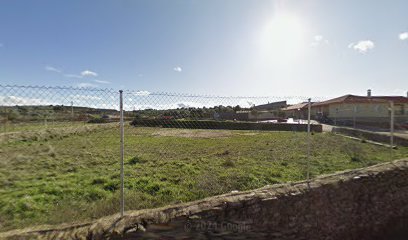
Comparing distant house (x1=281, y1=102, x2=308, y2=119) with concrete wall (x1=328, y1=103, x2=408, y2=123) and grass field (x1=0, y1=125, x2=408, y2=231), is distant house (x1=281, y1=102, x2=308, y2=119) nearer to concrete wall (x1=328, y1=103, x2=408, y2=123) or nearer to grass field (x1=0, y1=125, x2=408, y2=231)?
concrete wall (x1=328, y1=103, x2=408, y2=123)

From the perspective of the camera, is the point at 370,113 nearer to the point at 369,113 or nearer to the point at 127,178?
the point at 369,113

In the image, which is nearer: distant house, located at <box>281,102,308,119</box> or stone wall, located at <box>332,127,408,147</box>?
stone wall, located at <box>332,127,408,147</box>

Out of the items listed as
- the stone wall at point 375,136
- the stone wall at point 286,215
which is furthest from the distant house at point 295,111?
the stone wall at point 286,215

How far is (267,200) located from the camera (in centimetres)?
378

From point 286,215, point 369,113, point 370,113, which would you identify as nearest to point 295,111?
point 369,113

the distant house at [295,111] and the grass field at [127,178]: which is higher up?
the distant house at [295,111]

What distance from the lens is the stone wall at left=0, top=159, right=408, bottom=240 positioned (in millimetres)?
3256

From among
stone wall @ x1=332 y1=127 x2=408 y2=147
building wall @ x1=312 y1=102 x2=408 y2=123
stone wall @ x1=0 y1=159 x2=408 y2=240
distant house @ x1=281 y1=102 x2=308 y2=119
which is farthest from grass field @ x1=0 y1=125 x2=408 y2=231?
building wall @ x1=312 y1=102 x2=408 y2=123

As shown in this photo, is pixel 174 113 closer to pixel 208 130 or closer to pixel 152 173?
pixel 152 173

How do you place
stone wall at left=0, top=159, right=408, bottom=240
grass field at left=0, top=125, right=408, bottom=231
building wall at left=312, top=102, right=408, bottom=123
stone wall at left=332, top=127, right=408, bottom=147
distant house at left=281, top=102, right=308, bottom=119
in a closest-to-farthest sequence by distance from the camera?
stone wall at left=0, top=159, right=408, bottom=240
grass field at left=0, top=125, right=408, bottom=231
stone wall at left=332, top=127, right=408, bottom=147
distant house at left=281, top=102, right=308, bottom=119
building wall at left=312, top=102, right=408, bottom=123

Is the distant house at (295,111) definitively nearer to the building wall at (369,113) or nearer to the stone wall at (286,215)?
the building wall at (369,113)

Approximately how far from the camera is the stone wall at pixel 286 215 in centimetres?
326

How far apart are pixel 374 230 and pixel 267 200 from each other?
94.5 inches

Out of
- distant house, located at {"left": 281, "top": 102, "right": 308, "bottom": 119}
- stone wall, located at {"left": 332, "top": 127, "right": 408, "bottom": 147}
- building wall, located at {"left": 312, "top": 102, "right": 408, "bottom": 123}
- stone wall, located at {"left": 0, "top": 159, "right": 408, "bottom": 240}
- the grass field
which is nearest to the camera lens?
stone wall, located at {"left": 0, "top": 159, "right": 408, "bottom": 240}
